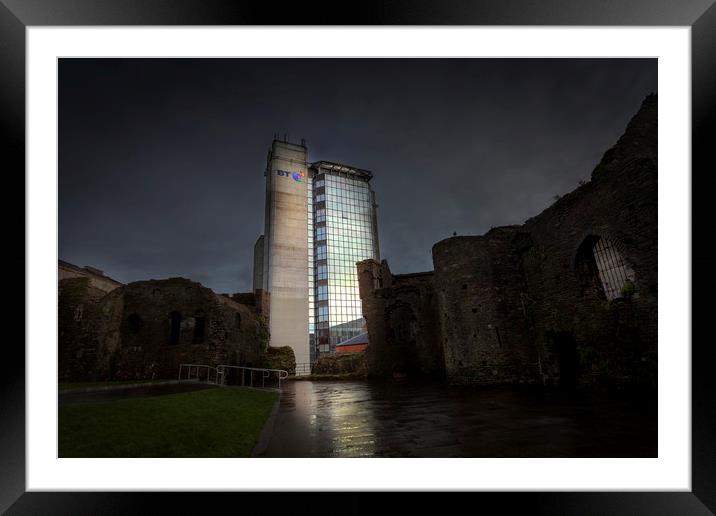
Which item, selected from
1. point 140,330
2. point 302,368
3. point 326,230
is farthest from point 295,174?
point 140,330

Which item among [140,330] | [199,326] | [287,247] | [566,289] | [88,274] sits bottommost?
[140,330]

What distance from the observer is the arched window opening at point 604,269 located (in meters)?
8.50

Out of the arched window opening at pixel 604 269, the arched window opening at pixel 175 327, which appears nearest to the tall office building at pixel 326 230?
the arched window opening at pixel 175 327

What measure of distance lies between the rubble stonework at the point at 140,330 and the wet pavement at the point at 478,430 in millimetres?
11003

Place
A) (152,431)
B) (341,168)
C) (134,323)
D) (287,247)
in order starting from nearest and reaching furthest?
(152,431) < (134,323) < (287,247) < (341,168)

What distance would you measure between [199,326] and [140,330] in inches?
108

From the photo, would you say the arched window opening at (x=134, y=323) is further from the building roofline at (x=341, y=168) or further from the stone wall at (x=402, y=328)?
the building roofline at (x=341, y=168)

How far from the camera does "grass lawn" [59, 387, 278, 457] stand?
12.5ft

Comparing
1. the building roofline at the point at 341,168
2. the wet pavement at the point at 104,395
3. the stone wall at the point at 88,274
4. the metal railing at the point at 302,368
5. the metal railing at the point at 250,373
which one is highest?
the building roofline at the point at 341,168

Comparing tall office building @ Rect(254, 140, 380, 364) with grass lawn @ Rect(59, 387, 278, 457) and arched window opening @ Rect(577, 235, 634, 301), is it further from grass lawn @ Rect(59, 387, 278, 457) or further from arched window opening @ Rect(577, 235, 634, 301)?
grass lawn @ Rect(59, 387, 278, 457)

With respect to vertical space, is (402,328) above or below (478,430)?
below

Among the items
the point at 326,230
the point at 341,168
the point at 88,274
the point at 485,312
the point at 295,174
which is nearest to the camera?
the point at 485,312

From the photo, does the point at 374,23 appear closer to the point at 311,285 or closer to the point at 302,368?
the point at 302,368

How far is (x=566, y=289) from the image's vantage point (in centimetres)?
1030
